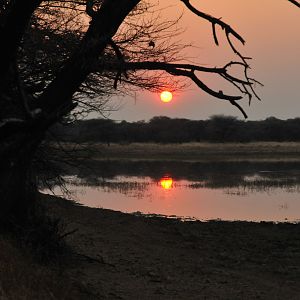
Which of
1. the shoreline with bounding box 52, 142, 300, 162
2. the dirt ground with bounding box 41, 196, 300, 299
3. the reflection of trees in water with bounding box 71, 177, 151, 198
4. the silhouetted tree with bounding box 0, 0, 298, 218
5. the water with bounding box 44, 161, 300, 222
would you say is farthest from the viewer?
the shoreline with bounding box 52, 142, 300, 162

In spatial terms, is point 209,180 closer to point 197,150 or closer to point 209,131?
point 197,150

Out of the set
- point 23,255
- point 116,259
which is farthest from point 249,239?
point 23,255

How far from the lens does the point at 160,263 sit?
9453mm

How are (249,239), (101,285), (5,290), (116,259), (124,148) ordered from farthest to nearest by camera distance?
(124,148) → (249,239) → (116,259) → (101,285) → (5,290)

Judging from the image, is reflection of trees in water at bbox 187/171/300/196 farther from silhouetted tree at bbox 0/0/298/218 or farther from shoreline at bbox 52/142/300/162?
shoreline at bbox 52/142/300/162

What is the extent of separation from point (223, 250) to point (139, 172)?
24.5 meters

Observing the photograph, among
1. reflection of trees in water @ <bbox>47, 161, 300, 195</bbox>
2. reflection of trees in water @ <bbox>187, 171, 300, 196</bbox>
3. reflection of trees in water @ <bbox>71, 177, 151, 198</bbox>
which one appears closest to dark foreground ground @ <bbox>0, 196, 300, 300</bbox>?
reflection of trees in water @ <bbox>71, 177, 151, 198</bbox>

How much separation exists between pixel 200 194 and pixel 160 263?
44.6ft

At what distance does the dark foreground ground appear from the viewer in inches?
243

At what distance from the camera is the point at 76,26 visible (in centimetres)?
979

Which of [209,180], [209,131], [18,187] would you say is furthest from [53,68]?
[209,131]

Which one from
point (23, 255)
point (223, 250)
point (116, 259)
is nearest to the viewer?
point (23, 255)

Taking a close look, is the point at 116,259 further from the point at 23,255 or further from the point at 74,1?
the point at 74,1

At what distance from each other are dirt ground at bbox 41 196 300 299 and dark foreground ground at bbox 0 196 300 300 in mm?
16
